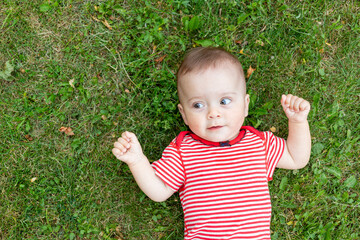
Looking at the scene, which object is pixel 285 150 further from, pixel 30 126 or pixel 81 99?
pixel 30 126

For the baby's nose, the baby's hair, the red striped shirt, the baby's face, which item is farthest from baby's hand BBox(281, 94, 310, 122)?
the baby's nose

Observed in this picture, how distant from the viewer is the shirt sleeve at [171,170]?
10.3 ft

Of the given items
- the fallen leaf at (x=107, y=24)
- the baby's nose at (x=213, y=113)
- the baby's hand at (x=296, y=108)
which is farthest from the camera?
the fallen leaf at (x=107, y=24)

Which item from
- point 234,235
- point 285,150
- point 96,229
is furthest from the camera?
point 96,229

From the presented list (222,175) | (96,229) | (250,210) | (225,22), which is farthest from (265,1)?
(96,229)

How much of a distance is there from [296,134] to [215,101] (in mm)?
974

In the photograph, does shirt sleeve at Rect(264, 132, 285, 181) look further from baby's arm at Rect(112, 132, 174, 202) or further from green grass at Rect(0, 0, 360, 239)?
baby's arm at Rect(112, 132, 174, 202)

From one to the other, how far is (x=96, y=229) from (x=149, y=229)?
597 mm

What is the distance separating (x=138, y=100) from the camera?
3744 millimetres

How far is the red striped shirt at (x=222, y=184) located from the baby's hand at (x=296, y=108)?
0.39 m

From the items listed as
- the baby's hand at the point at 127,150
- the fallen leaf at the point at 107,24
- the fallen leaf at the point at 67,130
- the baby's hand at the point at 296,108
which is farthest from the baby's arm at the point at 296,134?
the fallen leaf at the point at 67,130

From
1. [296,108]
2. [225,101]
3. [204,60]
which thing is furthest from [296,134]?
[204,60]

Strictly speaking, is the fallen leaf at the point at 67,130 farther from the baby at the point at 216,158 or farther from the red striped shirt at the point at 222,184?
the red striped shirt at the point at 222,184

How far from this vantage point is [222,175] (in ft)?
9.94
